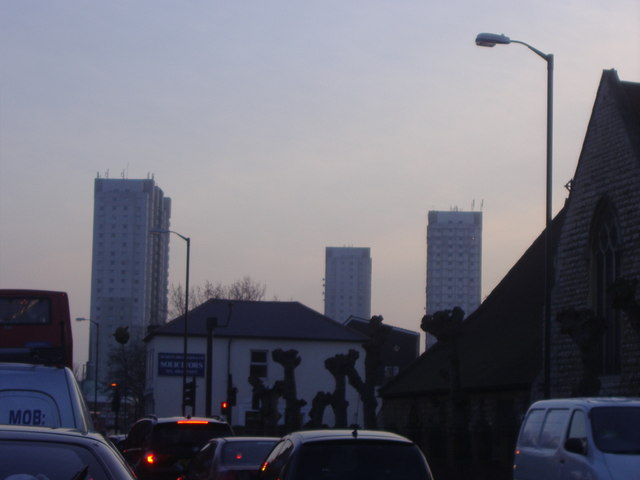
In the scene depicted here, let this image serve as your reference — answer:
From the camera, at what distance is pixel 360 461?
34.2 ft

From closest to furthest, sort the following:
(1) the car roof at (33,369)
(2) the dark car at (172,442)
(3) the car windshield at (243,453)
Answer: (1) the car roof at (33,369) → (3) the car windshield at (243,453) → (2) the dark car at (172,442)

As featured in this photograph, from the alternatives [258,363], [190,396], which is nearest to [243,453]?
[190,396]

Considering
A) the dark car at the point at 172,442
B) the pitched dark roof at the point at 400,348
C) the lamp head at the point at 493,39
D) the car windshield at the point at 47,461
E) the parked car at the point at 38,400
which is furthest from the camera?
the pitched dark roof at the point at 400,348

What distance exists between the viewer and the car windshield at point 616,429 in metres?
13.5

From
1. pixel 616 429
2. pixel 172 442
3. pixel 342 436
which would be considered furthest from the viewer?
pixel 172 442

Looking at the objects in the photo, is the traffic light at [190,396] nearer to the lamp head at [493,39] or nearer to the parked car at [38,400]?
the lamp head at [493,39]

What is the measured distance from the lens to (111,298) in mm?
199000

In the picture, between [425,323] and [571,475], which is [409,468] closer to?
[571,475]

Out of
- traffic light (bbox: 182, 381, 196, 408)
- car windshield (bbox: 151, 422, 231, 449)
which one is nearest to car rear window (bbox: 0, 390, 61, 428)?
car windshield (bbox: 151, 422, 231, 449)

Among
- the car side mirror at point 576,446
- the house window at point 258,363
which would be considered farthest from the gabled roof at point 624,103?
the house window at point 258,363

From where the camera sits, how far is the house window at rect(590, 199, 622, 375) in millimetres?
31609

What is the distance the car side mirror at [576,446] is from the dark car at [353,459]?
364 cm

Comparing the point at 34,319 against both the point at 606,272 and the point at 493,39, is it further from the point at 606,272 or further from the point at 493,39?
the point at 606,272

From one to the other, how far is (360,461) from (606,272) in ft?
76.0
